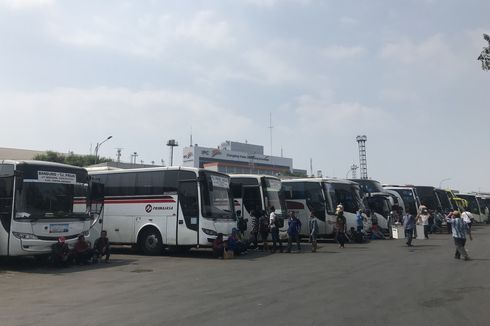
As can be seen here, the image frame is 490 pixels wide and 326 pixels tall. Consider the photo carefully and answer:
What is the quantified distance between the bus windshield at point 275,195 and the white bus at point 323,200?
3.22 metres

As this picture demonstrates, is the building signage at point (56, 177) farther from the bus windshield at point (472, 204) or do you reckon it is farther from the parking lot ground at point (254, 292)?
the bus windshield at point (472, 204)

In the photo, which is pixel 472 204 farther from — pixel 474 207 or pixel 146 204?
pixel 146 204

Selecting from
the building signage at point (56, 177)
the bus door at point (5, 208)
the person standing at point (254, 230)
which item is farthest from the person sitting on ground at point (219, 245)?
the bus door at point (5, 208)

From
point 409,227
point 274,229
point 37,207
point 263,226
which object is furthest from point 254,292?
point 409,227

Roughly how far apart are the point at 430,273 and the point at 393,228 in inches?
636

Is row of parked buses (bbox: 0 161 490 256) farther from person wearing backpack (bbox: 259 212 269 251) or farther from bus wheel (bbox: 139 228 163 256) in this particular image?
person wearing backpack (bbox: 259 212 269 251)

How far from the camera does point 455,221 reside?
50.1 feet

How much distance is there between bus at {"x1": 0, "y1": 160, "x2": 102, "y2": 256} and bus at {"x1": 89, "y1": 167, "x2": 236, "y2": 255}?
10.0ft

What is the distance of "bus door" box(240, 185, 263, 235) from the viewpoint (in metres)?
21.4

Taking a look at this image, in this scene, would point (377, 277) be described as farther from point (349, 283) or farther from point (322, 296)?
point (322, 296)

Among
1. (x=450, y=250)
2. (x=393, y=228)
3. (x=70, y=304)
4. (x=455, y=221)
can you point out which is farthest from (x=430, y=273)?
(x=393, y=228)

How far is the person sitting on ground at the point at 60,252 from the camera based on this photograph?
14648mm

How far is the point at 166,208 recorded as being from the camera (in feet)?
59.7

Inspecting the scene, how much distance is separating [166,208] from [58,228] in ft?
14.2
